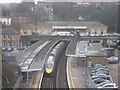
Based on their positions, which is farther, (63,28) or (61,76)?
(63,28)

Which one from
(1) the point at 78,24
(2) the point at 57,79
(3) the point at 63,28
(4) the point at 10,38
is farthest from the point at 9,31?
(2) the point at 57,79

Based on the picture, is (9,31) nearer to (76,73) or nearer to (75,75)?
(76,73)

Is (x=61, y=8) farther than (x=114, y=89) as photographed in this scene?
Yes

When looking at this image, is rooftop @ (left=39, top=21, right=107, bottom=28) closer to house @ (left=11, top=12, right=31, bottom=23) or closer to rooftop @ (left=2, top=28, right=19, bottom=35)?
house @ (left=11, top=12, right=31, bottom=23)

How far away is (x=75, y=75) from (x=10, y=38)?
247 inches

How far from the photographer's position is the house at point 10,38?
13.1 metres

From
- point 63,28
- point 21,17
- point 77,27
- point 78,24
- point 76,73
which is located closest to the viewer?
point 76,73

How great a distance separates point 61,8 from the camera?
65.0 feet

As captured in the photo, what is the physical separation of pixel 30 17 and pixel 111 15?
17.1 ft

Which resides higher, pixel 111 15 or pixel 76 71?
pixel 111 15

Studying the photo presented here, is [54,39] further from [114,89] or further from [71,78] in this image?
[114,89]

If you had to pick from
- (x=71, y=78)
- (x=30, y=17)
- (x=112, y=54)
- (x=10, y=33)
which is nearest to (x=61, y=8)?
(x=30, y=17)

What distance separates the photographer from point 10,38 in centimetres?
1316

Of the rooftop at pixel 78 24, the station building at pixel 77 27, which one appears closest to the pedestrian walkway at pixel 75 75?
the station building at pixel 77 27
